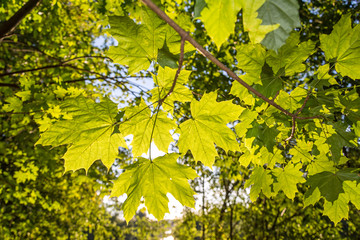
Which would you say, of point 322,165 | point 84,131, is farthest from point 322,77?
point 84,131

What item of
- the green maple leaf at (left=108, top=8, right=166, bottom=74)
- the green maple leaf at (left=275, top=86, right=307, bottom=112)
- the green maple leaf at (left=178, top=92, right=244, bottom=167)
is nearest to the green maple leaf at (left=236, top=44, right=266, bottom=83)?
the green maple leaf at (left=178, top=92, right=244, bottom=167)

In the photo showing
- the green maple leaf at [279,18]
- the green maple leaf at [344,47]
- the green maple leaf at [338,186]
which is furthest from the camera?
the green maple leaf at [338,186]

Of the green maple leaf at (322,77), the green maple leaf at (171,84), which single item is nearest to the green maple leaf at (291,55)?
the green maple leaf at (322,77)

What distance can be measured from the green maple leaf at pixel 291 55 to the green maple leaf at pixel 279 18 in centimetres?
58

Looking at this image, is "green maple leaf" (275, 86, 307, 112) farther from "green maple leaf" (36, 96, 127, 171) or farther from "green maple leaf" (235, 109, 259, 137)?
"green maple leaf" (36, 96, 127, 171)

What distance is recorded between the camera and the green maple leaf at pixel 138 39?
3.56 feet

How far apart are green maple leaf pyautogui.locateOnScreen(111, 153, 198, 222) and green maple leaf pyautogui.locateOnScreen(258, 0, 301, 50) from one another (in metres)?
0.86

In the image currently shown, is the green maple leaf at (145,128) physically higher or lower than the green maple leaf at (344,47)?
lower

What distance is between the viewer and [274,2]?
69cm

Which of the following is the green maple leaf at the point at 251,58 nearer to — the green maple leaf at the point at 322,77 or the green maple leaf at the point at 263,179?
the green maple leaf at the point at 322,77

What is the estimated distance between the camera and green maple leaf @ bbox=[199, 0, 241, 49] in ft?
2.38

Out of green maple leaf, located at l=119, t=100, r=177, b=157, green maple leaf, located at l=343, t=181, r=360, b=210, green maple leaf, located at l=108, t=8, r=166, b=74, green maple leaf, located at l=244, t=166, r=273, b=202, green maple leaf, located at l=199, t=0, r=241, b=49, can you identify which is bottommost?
green maple leaf, located at l=343, t=181, r=360, b=210

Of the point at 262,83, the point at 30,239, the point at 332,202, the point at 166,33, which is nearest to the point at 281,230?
the point at 332,202

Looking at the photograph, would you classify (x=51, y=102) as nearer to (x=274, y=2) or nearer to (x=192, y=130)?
(x=192, y=130)
